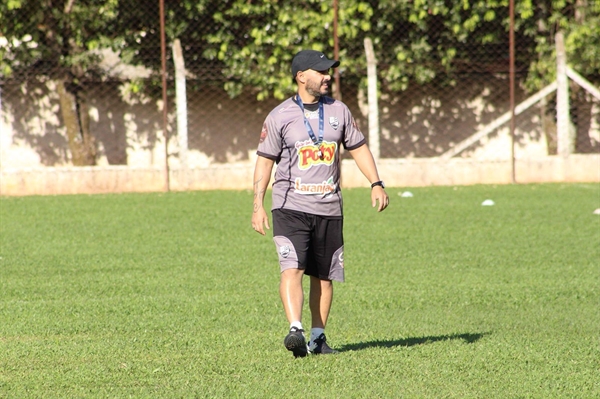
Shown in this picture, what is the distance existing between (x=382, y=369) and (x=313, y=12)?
1439cm

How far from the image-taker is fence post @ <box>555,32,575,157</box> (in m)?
18.8

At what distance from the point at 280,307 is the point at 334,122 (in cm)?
236

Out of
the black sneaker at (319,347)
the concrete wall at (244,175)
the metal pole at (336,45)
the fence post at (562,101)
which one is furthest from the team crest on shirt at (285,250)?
the fence post at (562,101)

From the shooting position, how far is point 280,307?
26.8 feet

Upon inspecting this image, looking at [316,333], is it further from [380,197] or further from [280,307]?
[280,307]

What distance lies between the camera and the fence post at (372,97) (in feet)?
61.3

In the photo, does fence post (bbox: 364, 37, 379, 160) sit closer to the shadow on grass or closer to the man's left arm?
the shadow on grass

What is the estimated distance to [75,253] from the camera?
11078mm

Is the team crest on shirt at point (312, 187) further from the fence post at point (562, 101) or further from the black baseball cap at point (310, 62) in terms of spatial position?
the fence post at point (562, 101)

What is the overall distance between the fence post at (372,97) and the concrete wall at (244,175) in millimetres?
374

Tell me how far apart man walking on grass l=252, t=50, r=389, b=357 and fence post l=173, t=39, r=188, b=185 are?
40.5 feet

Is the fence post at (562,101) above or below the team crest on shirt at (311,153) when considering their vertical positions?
above

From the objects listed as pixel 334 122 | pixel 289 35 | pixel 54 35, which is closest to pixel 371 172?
pixel 334 122

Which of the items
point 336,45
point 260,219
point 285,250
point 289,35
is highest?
point 289,35
